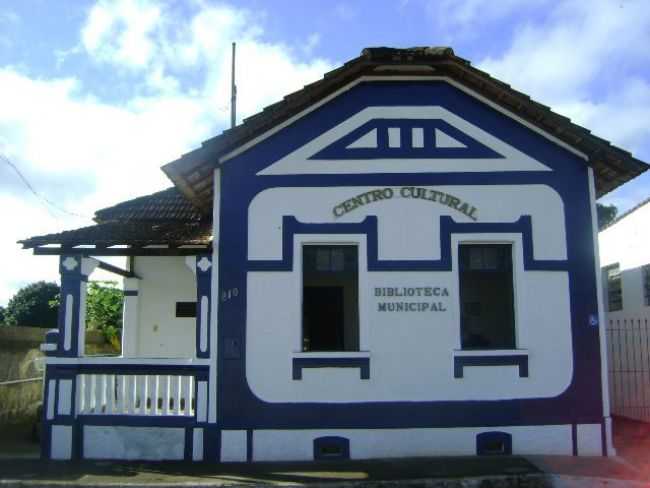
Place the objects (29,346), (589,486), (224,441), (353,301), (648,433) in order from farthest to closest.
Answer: (29,346)
(648,433)
(353,301)
(224,441)
(589,486)

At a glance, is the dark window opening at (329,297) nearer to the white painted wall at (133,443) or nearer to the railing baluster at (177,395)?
the railing baluster at (177,395)

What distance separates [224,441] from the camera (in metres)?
9.52

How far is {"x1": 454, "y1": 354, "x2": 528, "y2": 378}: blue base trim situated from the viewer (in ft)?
31.9

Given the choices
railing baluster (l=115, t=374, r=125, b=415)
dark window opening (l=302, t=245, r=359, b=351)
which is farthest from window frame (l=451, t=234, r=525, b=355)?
railing baluster (l=115, t=374, r=125, b=415)

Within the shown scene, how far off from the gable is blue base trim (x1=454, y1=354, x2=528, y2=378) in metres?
2.70

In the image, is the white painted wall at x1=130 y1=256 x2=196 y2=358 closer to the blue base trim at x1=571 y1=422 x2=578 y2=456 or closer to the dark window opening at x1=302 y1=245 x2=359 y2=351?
the dark window opening at x1=302 y1=245 x2=359 y2=351

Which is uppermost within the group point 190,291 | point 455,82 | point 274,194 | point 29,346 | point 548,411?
point 455,82

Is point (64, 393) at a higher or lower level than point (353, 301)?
lower

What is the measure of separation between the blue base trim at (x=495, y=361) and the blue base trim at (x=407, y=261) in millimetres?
1277

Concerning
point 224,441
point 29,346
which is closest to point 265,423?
point 224,441

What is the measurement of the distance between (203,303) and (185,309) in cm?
469

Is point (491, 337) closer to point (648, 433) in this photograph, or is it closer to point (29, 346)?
point (648, 433)

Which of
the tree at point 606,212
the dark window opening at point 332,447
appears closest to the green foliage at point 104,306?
the dark window opening at point 332,447

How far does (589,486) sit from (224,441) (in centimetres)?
469
